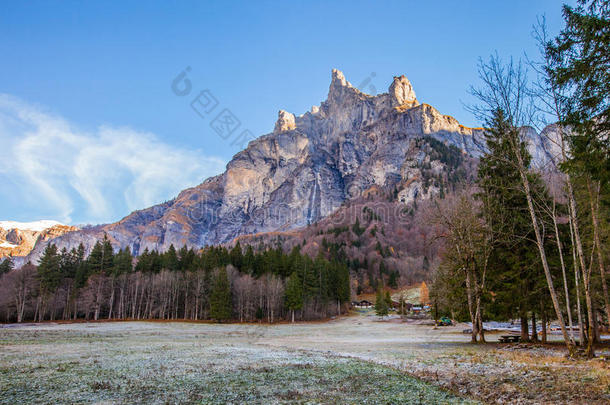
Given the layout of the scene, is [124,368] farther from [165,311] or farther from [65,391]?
[165,311]

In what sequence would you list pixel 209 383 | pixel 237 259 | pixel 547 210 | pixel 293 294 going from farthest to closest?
pixel 237 259 < pixel 293 294 < pixel 547 210 < pixel 209 383

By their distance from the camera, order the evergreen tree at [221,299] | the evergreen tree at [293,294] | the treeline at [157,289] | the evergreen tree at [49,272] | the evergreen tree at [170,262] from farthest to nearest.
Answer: the evergreen tree at [170,262], the evergreen tree at [293,294], the evergreen tree at [49,272], the treeline at [157,289], the evergreen tree at [221,299]

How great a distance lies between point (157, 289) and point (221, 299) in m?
15.4

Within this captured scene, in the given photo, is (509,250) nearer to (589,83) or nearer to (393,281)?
(589,83)

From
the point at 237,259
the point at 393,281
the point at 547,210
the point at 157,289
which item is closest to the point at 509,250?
the point at 547,210

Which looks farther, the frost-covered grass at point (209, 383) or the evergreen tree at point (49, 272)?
the evergreen tree at point (49, 272)

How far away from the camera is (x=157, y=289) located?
69438 millimetres

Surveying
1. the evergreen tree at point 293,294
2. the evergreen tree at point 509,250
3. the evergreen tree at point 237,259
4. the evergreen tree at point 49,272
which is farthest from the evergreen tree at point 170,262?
the evergreen tree at point 509,250

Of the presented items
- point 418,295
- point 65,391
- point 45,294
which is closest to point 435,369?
point 65,391

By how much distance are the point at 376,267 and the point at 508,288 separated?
117 metres

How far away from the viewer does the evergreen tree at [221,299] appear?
63.9 metres

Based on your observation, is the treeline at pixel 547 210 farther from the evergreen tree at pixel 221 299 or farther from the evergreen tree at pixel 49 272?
the evergreen tree at pixel 49 272

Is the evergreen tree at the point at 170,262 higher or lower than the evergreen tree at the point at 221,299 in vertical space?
higher

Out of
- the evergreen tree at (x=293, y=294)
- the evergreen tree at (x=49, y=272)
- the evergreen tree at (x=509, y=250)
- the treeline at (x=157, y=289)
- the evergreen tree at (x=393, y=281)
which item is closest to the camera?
the evergreen tree at (x=509, y=250)
